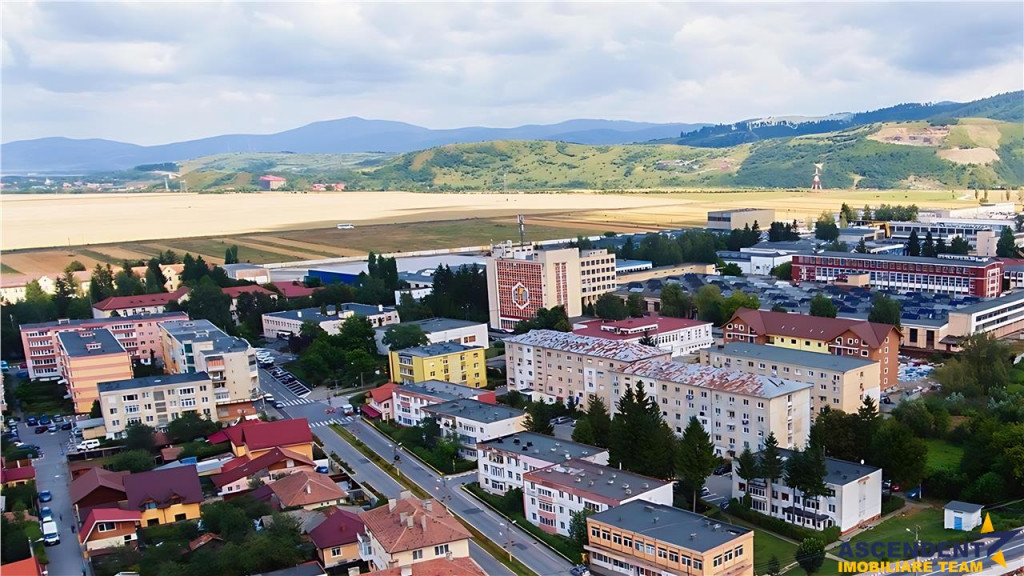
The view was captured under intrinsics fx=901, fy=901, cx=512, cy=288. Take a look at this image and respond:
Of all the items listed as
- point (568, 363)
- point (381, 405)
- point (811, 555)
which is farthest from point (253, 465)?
point (811, 555)

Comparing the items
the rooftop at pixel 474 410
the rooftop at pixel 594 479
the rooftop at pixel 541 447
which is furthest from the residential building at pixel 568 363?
the rooftop at pixel 594 479

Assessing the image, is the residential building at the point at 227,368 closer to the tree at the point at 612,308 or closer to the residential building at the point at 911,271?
the tree at the point at 612,308

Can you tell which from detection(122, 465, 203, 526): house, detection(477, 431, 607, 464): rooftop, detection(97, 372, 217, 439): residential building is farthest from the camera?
detection(97, 372, 217, 439): residential building

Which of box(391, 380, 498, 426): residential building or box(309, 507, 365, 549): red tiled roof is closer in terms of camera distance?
box(309, 507, 365, 549): red tiled roof

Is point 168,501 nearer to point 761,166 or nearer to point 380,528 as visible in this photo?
point 380,528

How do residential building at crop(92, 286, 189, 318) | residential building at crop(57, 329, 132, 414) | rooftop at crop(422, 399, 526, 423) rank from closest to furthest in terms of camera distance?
1. rooftop at crop(422, 399, 526, 423)
2. residential building at crop(57, 329, 132, 414)
3. residential building at crop(92, 286, 189, 318)

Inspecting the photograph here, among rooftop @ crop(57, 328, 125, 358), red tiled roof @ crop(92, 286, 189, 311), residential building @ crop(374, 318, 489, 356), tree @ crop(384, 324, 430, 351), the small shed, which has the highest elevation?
red tiled roof @ crop(92, 286, 189, 311)

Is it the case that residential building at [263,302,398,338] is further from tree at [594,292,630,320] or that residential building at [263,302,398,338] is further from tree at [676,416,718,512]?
tree at [676,416,718,512]

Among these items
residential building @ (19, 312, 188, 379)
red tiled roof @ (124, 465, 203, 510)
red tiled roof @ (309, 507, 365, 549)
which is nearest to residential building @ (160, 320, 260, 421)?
residential building @ (19, 312, 188, 379)
